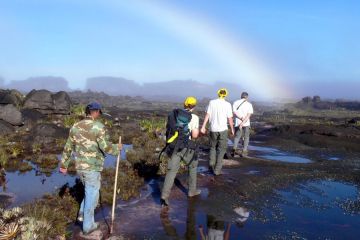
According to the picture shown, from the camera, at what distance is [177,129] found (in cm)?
907

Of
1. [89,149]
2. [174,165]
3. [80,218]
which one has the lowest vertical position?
[80,218]

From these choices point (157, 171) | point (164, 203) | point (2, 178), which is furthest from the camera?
point (157, 171)

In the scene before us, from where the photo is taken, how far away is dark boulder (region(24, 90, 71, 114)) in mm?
32219

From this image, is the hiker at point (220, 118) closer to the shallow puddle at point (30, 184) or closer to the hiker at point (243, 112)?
the hiker at point (243, 112)

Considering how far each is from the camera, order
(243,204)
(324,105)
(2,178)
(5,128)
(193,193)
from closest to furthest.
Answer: (243,204), (193,193), (2,178), (5,128), (324,105)

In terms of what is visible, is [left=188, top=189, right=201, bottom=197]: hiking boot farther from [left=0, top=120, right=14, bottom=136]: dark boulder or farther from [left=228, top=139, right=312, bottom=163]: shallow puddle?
[left=0, top=120, right=14, bottom=136]: dark boulder

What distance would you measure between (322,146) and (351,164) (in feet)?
23.9

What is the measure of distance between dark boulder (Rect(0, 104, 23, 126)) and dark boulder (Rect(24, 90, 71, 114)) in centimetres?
707

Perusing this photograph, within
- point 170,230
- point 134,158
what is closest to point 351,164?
point 134,158

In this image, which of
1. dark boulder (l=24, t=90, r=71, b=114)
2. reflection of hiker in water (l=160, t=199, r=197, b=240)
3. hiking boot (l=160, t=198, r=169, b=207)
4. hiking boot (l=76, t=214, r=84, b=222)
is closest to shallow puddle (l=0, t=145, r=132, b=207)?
hiking boot (l=76, t=214, r=84, b=222)

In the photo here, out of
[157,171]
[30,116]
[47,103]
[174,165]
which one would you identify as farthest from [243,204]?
[47,103]

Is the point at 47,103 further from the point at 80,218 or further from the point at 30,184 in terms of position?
the point at 80,218

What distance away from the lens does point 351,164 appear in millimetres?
17438

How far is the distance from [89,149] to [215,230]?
9.78 ft
